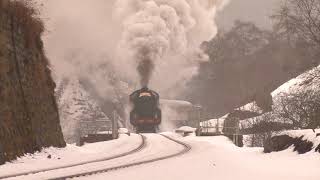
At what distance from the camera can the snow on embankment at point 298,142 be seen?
1471 centimetres

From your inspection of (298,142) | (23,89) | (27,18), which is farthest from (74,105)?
(298,142)

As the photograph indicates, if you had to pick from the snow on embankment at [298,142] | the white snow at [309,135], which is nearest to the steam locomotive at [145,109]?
the snow on embankment at [298,142]

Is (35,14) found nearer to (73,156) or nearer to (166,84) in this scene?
(73,156)

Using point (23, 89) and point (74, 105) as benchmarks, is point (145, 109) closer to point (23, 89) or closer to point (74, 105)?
point (23, 89)

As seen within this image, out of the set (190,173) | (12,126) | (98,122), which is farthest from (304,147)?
(98,122)

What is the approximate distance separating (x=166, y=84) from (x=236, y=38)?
17052 millimetres

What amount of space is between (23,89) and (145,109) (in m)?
→ 29.8

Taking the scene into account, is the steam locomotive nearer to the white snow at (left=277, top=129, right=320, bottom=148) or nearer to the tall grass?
the tall grass

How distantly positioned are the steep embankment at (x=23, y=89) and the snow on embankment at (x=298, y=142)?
8.22 meters

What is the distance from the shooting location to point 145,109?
48.1 m

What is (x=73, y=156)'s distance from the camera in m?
19.9

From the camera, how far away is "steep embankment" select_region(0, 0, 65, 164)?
53.9 feet

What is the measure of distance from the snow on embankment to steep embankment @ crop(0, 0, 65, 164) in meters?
8.22

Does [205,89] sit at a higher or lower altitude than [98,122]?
higher
